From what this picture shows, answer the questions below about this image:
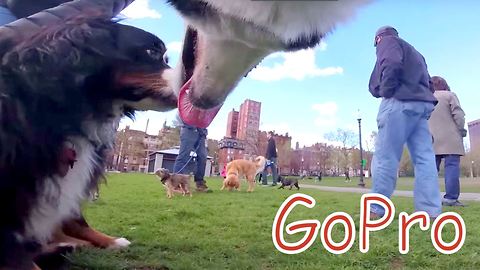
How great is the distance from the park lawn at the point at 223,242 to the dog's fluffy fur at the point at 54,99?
219 millimetres

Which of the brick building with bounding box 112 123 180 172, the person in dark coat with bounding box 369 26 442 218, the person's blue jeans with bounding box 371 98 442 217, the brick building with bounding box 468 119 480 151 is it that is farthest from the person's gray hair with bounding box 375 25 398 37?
the brick building with bounding box 112 123 180 172

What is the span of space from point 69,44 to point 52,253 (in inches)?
15.4

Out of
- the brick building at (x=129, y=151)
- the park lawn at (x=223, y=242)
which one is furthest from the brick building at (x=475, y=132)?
the brick building at (x=129, y=151)

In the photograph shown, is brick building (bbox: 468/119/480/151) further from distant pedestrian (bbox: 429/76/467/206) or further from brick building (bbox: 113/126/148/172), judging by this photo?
brick building (bbox: 113/126/148/172)

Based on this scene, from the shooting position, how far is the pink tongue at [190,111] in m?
0.41

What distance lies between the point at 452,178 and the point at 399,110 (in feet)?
2.58

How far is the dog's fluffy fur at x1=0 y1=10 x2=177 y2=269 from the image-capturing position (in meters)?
0.48

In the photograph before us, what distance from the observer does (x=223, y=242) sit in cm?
92

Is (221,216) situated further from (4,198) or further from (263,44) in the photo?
(263,44)

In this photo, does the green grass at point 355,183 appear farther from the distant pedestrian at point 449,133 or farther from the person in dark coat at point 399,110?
the person in dark coat at point 399,110

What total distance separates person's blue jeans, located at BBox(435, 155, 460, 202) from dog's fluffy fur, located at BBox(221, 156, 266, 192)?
938mm

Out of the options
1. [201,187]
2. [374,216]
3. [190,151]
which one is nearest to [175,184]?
[201,187]

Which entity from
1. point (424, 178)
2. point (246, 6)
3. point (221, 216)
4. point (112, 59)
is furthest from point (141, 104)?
point (424, 178)

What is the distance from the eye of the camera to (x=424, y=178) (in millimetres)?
1365
